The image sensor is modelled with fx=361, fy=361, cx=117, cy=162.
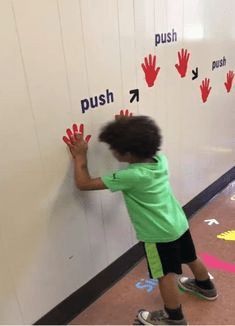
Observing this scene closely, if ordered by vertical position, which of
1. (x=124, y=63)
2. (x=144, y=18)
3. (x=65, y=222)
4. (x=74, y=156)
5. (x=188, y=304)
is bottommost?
(x=188, y=304)

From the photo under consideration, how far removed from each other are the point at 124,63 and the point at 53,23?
369 millimetres

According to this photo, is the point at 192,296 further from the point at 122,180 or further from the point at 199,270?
the point at 122,180

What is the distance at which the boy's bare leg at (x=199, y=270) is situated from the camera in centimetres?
147

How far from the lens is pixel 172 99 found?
5.72 ft

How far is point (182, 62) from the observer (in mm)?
1739

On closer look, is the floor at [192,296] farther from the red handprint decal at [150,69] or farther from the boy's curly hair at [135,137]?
the red handprint decal at [150,69]

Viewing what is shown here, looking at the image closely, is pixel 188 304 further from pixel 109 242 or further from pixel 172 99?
pixel 172 99

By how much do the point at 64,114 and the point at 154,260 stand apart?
616mm

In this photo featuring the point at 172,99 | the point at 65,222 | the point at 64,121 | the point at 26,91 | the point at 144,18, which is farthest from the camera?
Answer: the point at 172,99

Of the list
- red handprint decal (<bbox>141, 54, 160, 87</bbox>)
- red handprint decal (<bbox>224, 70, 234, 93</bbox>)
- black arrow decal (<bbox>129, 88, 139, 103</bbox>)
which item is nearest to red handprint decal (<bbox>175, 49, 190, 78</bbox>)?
red handprint decal (<bbox>141, 54, 160, 87</bbox>)

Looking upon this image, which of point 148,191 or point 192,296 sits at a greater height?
point 148,191

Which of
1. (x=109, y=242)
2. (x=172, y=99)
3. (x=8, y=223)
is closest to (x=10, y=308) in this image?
(x=8, y=223)

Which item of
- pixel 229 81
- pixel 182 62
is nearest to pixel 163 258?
pixel 182 62

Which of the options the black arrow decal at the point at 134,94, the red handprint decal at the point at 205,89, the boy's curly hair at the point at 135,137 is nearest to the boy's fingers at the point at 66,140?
the boy's curly hair at the point at 135,137
